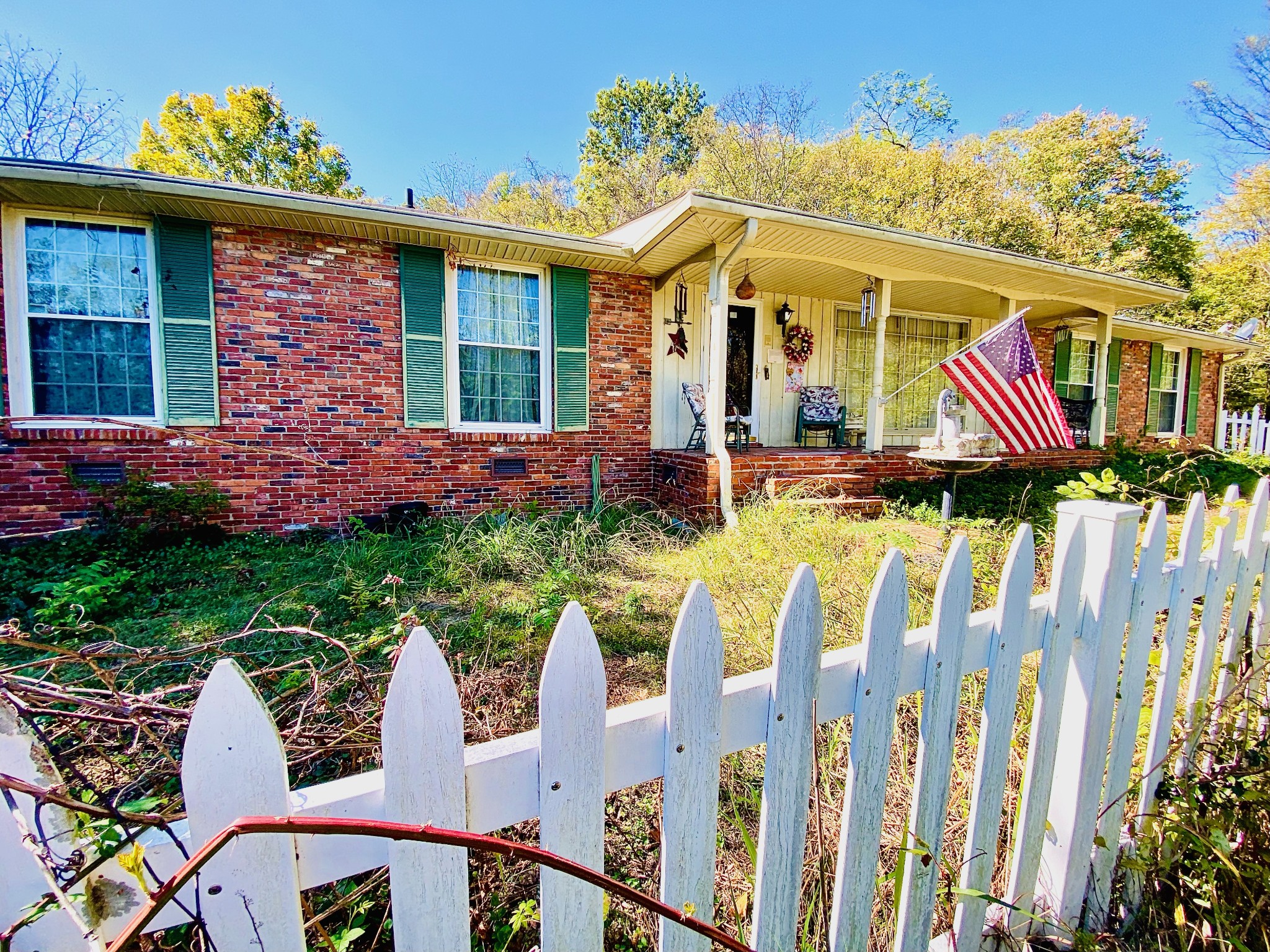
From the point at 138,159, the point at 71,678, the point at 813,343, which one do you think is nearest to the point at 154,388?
the point at 71,678

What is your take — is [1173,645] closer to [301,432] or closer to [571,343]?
[571,343]

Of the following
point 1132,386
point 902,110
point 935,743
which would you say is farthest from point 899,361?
point 902,110

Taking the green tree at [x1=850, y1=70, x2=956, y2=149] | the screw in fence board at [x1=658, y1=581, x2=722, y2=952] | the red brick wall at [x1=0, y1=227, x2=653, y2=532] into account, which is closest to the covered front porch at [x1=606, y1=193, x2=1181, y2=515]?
the red brick wall at [x1=0, y1=227, x2=653, y2=532]

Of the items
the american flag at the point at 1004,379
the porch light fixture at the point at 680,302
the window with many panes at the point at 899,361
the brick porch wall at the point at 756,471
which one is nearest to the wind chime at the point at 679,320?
the porch light fixture at the point at 680,302

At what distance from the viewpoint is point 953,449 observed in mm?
4730

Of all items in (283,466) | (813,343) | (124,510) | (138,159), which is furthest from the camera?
(138,159)

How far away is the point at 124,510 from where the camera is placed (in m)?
4.64

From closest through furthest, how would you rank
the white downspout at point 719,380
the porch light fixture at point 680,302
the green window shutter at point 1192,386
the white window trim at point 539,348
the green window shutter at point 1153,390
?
the white downspout at point 719,380 < the white window trim at point 539,348 < the porch light fixture at point 680,302 < the green window shutter at point 1153,390 < the green window shutter at point 1192,386

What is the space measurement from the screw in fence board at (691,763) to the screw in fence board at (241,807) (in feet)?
1.59

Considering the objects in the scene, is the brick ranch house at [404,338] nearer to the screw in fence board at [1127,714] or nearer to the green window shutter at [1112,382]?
the green window shutter at [1112,382]

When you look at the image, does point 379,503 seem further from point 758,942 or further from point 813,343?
point 813,343

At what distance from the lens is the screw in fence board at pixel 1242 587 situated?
1.61 m

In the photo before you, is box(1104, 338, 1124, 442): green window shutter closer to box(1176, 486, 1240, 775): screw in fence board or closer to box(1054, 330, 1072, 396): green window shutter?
box(1054, 330, 1072, 396): green window shutter

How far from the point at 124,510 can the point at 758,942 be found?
603 centimetres
